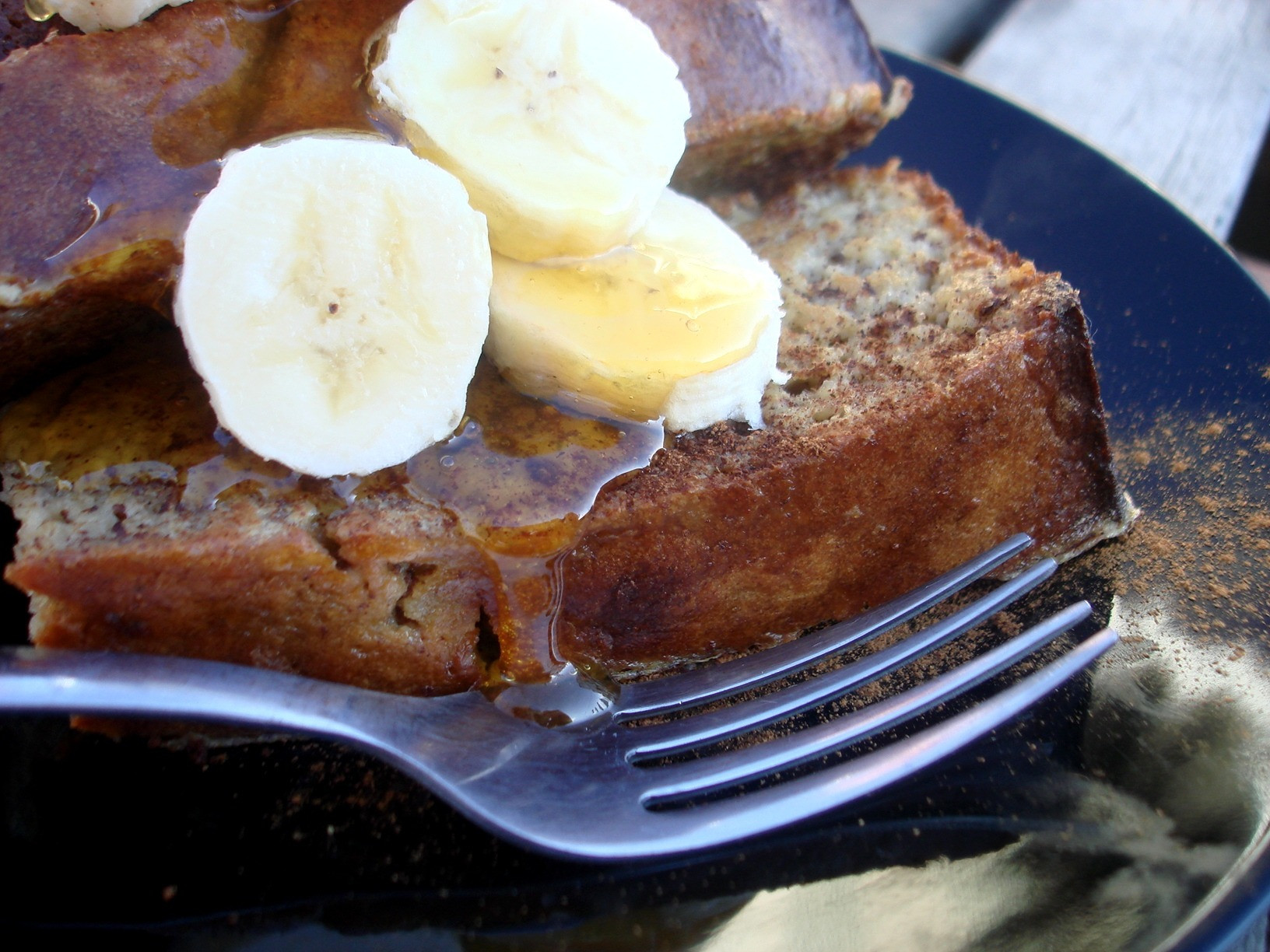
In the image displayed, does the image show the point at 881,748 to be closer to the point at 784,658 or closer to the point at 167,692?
the point at 784,658

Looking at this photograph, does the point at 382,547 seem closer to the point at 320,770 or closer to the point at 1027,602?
the point at 320,770

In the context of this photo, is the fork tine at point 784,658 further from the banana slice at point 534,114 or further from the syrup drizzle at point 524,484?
the banana slice at point 534,114

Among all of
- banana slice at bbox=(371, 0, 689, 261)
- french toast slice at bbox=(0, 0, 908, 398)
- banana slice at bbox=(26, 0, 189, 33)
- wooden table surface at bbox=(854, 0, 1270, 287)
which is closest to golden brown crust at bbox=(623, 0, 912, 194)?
french toast slice at bbox=(0, 0, 908, 398)

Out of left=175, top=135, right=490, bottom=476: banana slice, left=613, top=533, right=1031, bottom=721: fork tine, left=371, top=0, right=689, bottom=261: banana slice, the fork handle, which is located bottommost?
the fork handle

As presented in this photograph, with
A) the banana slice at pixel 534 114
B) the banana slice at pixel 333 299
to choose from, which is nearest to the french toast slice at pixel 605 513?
the banana slice at pixel 333 299

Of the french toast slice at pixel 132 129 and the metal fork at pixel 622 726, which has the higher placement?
the french toast slice at pixel 132 129

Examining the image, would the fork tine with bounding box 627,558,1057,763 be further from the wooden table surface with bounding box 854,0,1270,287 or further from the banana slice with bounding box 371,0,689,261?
the wooden table surface with bounding box 854,0,1270,287
